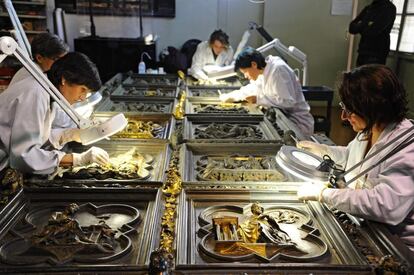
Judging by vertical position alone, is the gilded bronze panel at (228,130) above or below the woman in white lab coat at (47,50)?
below

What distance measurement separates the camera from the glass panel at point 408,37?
20.8 feet

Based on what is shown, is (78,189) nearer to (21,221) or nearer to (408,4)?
(21,221)

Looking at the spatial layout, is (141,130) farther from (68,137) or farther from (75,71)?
(75,71)

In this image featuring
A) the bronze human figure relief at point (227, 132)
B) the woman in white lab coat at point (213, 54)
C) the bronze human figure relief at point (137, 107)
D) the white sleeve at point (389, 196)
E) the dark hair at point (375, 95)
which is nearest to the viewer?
the white sleeve at point (389, 196)

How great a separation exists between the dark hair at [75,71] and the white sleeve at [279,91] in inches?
74.5

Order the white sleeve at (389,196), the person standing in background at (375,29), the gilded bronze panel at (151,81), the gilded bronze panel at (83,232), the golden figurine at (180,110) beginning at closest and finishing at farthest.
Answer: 1. the gilded bronze panel at (83,232)
2. the white sleeve at (389,196)
3. the golden figurine at (180,110)
4. the gilded bronze panel at (151,81)
5. the person standing in background at (375,29)

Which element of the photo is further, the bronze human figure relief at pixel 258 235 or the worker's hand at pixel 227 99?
the worker's hand at pixel 227 99

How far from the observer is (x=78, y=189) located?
175cm

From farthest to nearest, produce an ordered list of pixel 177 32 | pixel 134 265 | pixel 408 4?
pixel 177 32 < pixel 408 4 < pixel 134 265

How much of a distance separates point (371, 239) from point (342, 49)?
6.89 metres

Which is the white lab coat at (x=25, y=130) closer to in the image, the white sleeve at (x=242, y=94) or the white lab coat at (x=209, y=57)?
the white sleeve at (x=242, y=94)

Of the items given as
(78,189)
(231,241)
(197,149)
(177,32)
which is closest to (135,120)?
(197,149)

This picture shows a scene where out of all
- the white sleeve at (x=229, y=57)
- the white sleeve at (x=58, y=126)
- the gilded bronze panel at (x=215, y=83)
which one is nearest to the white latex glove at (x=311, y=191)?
the white sleeve at (x=58, y=126)

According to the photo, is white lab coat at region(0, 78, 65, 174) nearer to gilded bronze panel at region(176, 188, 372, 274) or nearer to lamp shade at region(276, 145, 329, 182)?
gilded bronze panel at region(176, 188, 372, 274)
